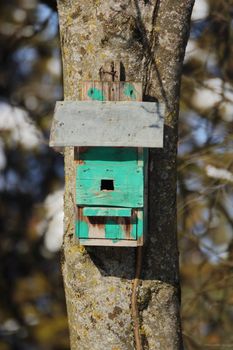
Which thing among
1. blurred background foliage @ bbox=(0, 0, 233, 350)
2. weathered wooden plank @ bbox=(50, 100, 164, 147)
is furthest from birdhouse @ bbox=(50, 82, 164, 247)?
blurred background foliage @ bbox=(0, 0, 233, 350)

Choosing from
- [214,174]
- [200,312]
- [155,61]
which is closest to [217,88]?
[214,174]

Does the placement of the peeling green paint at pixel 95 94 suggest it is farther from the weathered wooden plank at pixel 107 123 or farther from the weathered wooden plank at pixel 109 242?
the weathered wooden plank at pixel 109 242

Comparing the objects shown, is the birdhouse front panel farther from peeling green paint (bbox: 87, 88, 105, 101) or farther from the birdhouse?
peeling green paint (bbox: 87, 88, 105, 101)

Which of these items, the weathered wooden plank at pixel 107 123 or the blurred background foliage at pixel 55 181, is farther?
the blurred background foliage at pixel 55 181

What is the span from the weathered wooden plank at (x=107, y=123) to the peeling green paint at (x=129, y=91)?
0.11 feet

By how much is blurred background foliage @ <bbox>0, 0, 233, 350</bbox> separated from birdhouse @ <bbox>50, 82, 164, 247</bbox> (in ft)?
6.60

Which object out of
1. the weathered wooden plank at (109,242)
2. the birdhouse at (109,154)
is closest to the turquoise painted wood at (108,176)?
the birdhouse at (109,154)

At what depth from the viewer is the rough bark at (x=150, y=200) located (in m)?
2.63

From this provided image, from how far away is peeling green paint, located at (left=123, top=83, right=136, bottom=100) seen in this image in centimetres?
261

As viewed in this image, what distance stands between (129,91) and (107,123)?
13 cm

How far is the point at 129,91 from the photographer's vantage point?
2.62 m

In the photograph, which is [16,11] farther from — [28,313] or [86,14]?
[86,14]

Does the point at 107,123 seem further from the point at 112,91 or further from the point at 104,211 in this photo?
the point at 104,211

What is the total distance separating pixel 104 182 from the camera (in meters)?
2.67
